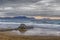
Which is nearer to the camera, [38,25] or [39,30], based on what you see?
[39,30]

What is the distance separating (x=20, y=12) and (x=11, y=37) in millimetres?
642

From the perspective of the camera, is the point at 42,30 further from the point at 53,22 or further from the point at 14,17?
the point at 14,17

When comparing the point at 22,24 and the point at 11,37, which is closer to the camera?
the point at 11,37

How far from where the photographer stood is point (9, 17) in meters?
2.50

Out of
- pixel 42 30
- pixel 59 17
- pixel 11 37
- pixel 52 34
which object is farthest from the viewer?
pixel 59 17

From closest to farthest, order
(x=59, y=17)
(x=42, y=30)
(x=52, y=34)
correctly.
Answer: (x=52, y=34) < (x=42, y=30) < (x=59, y=17)

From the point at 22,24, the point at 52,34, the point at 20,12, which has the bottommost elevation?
the point at 52,34

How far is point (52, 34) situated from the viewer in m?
2.05

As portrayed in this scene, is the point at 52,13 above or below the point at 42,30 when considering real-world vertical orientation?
above

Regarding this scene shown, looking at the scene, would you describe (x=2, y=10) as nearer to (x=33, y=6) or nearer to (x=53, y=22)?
(x=33, y=6)

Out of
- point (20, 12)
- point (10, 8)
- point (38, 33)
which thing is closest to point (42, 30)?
point (38, 33)

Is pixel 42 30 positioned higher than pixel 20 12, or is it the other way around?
pixel 20 12

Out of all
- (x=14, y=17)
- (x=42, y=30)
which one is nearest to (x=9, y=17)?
(x=14, y=17)

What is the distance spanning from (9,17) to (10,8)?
5.9 inches
